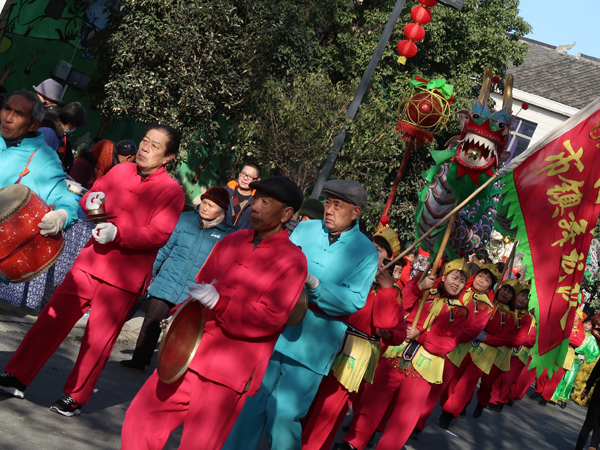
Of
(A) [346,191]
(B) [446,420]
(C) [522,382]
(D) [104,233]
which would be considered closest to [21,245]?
(D) [104,233]

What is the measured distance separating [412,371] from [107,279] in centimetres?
317

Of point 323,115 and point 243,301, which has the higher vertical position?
point 323,115

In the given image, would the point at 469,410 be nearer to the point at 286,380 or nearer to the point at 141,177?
the point at 286,380

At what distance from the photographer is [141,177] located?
4961 millimetres

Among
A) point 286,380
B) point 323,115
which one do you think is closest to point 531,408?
point 323,115

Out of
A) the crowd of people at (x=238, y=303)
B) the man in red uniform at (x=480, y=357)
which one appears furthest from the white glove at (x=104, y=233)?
the man in red uniform at (x=480, y=357)

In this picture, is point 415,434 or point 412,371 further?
point 415,434

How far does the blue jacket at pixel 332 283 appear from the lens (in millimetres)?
4898

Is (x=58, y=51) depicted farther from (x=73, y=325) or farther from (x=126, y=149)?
(x=73, y=325)

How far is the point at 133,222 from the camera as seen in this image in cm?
491

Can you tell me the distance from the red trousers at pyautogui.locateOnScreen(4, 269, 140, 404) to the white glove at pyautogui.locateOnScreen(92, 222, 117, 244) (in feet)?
1.46

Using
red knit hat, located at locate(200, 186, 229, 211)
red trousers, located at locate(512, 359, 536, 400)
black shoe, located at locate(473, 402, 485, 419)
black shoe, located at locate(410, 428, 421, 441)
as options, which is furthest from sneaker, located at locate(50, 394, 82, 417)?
red trousers, located at locate(512, 359, 536, 400)

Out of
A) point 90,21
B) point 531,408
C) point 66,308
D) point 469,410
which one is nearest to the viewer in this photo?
point 66,308

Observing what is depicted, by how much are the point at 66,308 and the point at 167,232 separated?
2.64 ft
